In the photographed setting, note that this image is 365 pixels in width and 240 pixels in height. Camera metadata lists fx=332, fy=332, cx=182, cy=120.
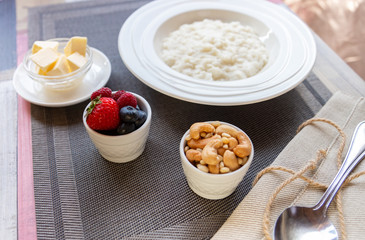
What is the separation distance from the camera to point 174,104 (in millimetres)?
1234

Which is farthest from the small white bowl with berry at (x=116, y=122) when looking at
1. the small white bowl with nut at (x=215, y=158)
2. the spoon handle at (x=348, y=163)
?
the spoon handle at (x=348, y=163)

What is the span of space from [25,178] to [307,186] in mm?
806

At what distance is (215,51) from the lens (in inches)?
51.6

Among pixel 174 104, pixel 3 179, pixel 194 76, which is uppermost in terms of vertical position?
pixel 194 76

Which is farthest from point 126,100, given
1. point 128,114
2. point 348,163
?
point 348,163

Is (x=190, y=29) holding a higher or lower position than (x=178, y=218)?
higher

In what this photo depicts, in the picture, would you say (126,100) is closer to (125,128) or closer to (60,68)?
(125,128)

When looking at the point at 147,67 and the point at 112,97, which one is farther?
the point at 147,67

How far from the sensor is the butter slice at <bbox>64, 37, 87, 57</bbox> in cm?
121

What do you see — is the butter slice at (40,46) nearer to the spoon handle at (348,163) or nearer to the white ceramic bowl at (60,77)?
the white ceramic bowl at (60,77)

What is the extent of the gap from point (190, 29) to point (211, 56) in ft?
0.77

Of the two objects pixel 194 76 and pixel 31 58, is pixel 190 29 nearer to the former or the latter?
pixel 194 76

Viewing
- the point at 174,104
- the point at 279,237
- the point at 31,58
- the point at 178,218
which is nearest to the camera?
the point at 279,237

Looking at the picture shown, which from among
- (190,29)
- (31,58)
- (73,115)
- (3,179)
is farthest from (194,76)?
(3,179)
